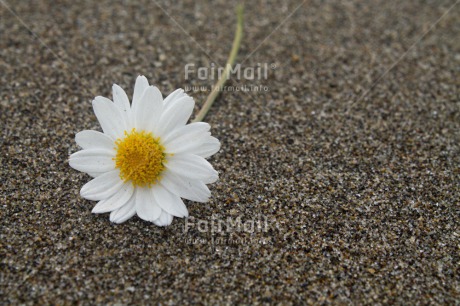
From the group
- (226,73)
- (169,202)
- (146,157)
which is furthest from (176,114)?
(226,73)

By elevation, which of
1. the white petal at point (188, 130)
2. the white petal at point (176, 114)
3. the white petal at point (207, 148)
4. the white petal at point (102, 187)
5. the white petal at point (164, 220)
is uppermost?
the white petal at point (176, 114)

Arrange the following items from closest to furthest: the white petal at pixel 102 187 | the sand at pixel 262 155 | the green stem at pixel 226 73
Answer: the sand at pixel 262 155 < the white petal at pixel 102 187 < the green stem at pixel 226 73

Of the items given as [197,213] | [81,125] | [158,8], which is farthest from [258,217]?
[158,8]

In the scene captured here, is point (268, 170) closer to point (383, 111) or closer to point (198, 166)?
point (198, 166)

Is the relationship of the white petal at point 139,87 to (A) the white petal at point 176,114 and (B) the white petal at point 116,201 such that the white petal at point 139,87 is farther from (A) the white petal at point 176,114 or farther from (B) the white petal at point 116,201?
(B) the white petal at point 116,201

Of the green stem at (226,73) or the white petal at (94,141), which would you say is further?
the green stem at (226,73)

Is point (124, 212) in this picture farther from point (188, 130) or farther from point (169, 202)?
point (188, 130)

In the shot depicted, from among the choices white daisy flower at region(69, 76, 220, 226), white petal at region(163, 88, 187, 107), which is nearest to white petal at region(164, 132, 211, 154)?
white daisy flower at region(69, 76, 220, 226)

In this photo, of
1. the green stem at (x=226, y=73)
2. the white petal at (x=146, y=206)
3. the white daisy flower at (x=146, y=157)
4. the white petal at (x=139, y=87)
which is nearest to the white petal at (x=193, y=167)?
the white daisy flower at (x=146, y=157)
